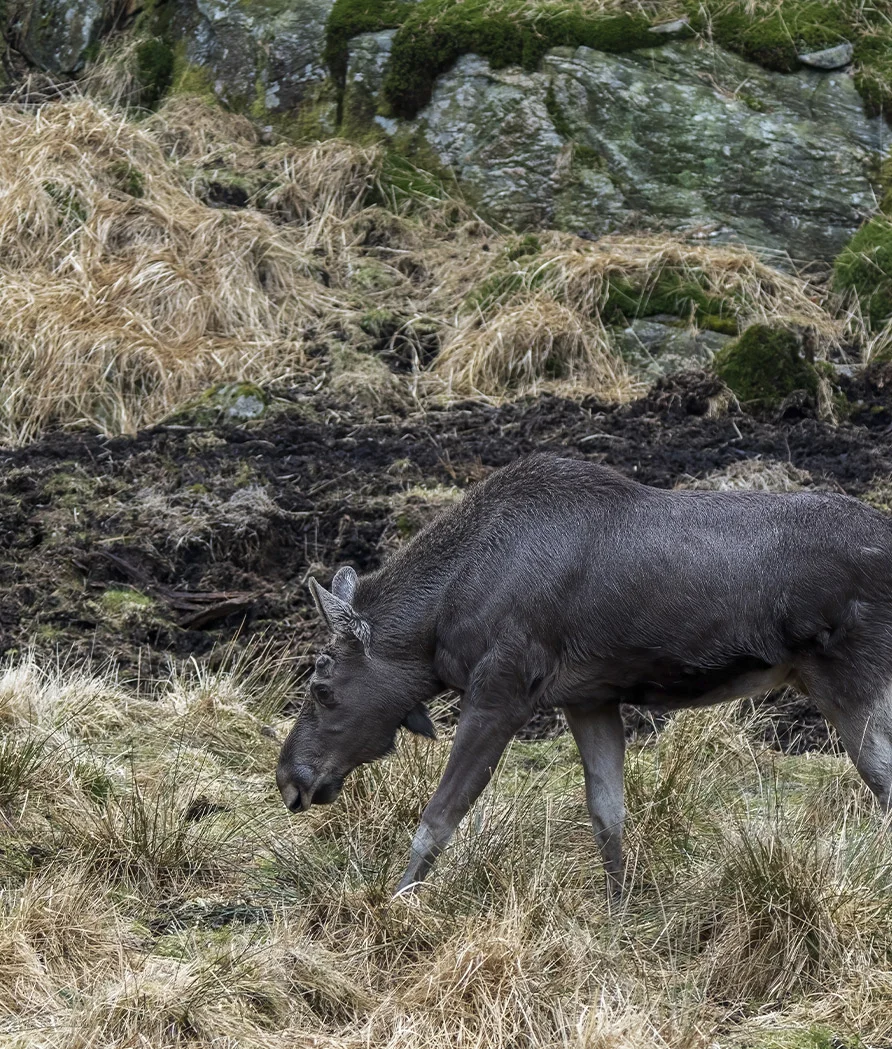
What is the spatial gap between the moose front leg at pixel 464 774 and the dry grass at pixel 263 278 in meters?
6.55

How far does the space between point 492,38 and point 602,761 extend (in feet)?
37.4

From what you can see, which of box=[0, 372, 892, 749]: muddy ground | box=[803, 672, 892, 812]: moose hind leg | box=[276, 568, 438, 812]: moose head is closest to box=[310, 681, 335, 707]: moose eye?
box=[276, 568, 438, 812]: moose head

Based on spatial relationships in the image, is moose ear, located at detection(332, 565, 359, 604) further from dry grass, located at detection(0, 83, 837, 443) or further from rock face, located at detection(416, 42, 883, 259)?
rock face, located at detection(416, 42, 883, 259)

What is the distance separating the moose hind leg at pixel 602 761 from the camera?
6117 mm

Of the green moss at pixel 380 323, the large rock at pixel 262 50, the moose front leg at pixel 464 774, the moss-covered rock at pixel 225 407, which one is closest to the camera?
the moose front leg at pixel 464 774

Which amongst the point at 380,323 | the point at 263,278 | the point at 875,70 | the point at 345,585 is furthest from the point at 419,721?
the point at 875,70

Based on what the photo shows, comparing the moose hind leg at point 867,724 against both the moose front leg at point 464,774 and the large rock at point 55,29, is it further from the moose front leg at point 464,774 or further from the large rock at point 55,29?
the large rock at point 55,29

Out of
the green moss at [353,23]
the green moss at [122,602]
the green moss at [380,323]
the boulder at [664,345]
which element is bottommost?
the green moss at [380,323]

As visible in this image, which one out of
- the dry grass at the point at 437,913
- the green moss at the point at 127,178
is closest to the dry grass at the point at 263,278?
the green moss at the point at 127,178

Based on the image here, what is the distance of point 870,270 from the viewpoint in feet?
43.3

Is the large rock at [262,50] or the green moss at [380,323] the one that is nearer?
the green moss at [380,323]

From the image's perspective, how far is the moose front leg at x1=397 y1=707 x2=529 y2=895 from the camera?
5.68m

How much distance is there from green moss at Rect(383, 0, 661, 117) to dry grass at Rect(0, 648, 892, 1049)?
10.4 metres

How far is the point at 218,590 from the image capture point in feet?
31.0
